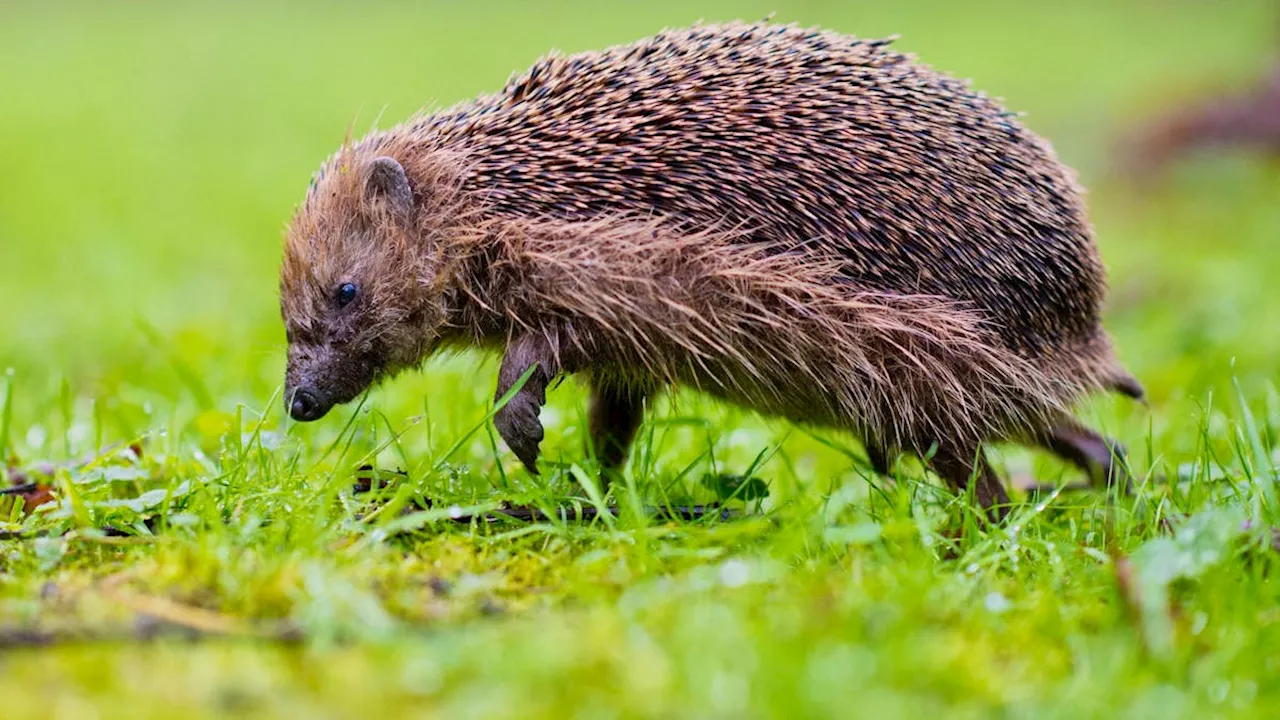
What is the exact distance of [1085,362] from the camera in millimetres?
5402

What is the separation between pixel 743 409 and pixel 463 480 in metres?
1.21

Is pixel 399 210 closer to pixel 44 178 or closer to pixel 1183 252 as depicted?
pixel 1183 252

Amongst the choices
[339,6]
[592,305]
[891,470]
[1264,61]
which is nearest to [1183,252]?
[1264,61]

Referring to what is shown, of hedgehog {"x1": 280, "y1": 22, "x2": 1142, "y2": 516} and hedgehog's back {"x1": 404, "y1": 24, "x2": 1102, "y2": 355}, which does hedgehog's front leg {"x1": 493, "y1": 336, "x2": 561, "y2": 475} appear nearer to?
hedgehog {"x1": 280, "y1": 22, "x2": 1142, "y2": 516}

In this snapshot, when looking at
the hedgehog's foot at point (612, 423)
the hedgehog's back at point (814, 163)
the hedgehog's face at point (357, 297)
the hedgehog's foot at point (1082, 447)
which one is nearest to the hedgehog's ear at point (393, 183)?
the hedgehog's face at point (357, 297)

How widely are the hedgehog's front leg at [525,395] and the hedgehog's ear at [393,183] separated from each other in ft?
2.24

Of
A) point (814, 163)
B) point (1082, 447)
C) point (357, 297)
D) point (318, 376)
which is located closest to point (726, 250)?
point (814, 163)

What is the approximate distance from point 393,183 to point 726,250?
1274 mm

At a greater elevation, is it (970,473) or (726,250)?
(726,250)

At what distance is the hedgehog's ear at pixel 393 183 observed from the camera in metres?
4.97

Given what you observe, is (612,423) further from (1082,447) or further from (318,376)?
(1082,447)

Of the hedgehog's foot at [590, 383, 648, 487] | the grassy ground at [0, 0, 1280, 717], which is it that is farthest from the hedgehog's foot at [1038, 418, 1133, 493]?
the hedgehog's foot at [590, 383, 648, 487]

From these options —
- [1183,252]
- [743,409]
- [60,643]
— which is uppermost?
[60,643]

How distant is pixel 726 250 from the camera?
15.7 ft
